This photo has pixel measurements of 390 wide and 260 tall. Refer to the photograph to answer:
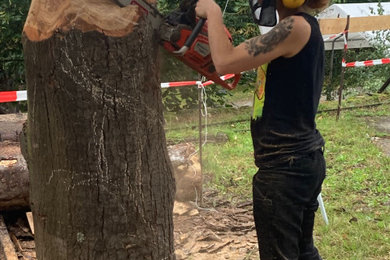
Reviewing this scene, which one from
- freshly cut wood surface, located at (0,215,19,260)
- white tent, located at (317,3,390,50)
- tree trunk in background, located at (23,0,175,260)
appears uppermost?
white tent, located at (317,3,390,50)

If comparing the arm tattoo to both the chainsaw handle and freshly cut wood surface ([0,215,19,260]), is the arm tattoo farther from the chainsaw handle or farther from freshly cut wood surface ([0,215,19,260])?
freshly cut wood surface ([0,215,19,260])

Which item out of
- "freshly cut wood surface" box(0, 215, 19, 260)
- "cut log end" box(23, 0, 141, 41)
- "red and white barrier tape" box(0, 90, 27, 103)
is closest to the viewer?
"cut log end" box(23, 0, 141, 41)

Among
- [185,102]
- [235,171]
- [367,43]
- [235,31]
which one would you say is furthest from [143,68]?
[367,43]

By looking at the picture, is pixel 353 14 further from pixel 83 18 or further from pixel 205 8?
pixel 83 18

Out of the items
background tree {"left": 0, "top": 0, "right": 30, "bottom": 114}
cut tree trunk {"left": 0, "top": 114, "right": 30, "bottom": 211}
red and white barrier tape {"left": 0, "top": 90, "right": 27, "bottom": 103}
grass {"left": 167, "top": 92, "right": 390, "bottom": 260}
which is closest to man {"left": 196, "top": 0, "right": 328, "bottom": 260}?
grass {"left": 167, "top": 92, "right": 390, "bottom": 260}

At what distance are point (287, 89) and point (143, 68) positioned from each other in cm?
62

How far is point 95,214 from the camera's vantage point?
1.60 meters

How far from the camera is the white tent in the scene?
10.5 m

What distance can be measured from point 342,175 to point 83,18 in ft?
12.3

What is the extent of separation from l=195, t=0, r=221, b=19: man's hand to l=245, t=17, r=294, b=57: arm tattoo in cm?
20

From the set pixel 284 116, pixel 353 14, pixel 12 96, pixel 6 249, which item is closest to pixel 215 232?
pixel 6 249

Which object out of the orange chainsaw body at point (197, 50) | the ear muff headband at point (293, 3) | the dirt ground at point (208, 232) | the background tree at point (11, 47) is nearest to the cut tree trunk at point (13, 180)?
the dirt ground at point (208, 232)

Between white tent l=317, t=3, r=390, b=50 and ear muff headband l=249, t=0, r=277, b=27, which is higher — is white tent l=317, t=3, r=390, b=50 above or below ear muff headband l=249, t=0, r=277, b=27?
above

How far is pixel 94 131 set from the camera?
1.55 metres
